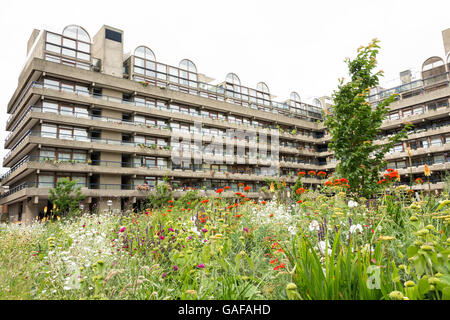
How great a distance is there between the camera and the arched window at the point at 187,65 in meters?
39.1

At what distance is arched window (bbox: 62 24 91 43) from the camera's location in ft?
99.3

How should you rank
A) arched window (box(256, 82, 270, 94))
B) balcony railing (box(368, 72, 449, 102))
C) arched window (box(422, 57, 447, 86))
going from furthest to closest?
arched window (box(256, 82, 270, 94)) < arched window (box(422, 57, 447, 86)) < balcony railing (box(368, 72, 449, 102))

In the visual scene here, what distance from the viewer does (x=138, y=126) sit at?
31.5 meters

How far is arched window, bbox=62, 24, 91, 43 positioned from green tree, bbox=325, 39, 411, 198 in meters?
30.4

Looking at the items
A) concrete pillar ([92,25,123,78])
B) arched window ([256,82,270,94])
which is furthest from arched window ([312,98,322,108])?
concrete pillar ([92,25,123,78])

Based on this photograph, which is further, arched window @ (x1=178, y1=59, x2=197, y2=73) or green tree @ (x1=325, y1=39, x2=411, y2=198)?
arched window @ (x1=178, y1=59, x2=197, y2=73)

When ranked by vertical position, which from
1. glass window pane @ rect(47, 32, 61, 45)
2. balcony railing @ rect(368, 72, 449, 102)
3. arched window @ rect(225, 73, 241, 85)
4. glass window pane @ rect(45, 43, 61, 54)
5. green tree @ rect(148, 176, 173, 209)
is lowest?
green tree @ rect(148, 176, 173, 209)

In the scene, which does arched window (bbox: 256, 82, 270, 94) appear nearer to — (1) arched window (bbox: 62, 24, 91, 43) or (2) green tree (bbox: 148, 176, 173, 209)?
(1) arched window (bbox: 62, 24, 91, 43)

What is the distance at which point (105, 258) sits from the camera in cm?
390

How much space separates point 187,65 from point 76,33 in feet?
45.8

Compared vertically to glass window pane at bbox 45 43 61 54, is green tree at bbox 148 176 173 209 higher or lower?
lower

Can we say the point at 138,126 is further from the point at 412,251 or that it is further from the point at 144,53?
the point at 412,251

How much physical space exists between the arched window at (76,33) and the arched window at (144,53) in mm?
5488
